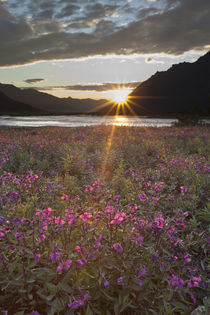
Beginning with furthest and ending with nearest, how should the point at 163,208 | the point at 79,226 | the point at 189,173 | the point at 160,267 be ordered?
1. the point at 189,173
2. the point at 163,208
3. the point at 79,226
4. the point at 160,267

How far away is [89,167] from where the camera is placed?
7820 millimetres

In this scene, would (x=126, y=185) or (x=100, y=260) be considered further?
(x=126, y=185)

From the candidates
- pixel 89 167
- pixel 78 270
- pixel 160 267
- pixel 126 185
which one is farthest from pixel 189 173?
pixel 78 270

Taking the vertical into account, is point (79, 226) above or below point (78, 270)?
above

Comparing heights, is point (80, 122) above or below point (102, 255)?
above

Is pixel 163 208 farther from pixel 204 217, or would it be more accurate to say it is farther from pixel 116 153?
pixel 116 153

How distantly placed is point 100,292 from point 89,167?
5.49 meters

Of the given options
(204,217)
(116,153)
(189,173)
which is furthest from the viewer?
(116,153)

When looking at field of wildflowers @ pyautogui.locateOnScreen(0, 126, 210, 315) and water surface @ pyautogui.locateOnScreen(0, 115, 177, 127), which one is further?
water surface @ pyautogui.locateOnScreen(0, 115, 177, 127)

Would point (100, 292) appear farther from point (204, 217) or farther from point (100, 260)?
point (204, 217)

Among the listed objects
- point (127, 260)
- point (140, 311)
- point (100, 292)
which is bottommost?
point (140, 311)

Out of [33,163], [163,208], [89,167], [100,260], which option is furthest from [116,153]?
[100,260]

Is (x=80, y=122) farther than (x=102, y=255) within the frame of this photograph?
Yes

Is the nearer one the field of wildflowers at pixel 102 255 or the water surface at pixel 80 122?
the field of wildflowers at pixel 102 255
